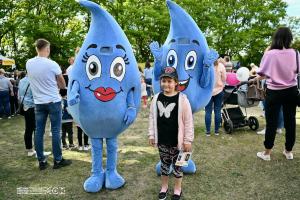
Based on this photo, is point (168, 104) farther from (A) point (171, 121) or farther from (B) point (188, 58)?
(B) point (188, 58)

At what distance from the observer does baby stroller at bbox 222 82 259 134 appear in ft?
22.9

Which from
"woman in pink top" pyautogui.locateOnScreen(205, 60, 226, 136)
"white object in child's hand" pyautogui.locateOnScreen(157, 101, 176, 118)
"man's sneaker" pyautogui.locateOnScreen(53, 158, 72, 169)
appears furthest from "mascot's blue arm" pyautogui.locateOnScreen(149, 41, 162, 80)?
"woman in pink top" pyautogui.locateOnScreen(205, 60, 226, 136)

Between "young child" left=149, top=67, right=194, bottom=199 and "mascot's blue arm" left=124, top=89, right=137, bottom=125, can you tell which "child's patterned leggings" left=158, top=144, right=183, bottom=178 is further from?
"mascot's blue arm" left=124, top=89, right=137, bottom=125

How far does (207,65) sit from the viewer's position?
4.47 meters

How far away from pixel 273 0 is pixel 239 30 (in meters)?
3.80

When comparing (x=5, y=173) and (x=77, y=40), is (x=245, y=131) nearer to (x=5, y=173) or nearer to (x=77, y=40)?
(x=5, y=173)

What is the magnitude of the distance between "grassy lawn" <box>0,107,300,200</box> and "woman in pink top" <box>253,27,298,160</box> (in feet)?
2.15

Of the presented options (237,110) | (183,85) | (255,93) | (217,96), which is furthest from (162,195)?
(237,110)

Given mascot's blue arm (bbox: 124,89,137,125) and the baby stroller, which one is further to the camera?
the baby stroller

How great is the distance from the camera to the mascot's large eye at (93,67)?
387 cm

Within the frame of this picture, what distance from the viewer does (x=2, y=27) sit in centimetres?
2269

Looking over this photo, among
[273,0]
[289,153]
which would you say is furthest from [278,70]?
[273,0]

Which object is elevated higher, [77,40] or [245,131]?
[77,40]

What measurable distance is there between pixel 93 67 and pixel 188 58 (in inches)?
53.1
